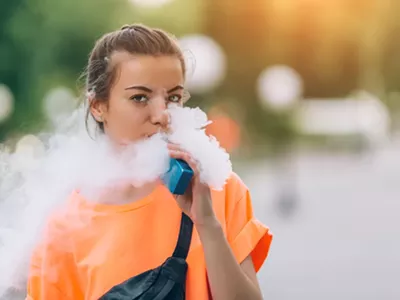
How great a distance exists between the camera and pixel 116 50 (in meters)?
1.12

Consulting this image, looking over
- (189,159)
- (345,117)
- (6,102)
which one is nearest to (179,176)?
(189,159)

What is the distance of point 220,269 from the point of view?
99cm

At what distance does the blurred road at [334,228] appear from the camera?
11.7 ft

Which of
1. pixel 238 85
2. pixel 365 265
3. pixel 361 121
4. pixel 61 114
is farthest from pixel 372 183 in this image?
pixel 61 114

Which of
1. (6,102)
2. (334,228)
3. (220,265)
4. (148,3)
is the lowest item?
(220,265)

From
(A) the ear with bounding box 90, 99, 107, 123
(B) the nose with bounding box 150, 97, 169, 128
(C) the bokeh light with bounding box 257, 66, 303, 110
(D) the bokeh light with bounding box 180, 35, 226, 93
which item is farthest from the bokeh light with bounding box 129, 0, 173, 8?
(B) the nose with bounding box 150, 97, 169, 128

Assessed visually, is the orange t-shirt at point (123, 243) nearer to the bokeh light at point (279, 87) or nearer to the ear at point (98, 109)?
the ear at point (98, 109)

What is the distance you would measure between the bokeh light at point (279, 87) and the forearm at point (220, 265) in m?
6.09

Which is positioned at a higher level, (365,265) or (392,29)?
(392,29)

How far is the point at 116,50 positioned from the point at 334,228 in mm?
3810

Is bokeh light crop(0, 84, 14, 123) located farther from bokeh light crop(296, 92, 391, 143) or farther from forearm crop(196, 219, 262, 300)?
forearm crop(196, 219, 262, 300)

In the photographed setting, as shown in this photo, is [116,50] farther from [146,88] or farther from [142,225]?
[142,225]

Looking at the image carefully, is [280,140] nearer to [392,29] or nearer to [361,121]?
[361,121]

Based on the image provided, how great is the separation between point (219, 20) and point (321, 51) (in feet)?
3.51
